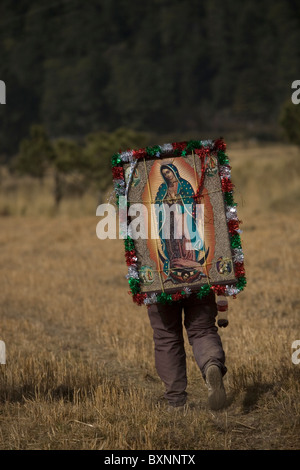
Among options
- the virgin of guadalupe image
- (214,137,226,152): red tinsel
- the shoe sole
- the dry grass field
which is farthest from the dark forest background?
the shoe sole

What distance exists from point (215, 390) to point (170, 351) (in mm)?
548

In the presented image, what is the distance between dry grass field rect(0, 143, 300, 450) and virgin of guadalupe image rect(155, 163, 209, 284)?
674 millimetres

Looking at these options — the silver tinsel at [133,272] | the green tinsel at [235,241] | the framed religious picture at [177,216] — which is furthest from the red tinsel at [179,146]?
the silver tinsel at [133,272]

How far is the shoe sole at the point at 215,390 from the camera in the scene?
5.24 m

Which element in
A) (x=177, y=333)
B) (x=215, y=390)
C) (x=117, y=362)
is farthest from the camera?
(x=117, y=362)

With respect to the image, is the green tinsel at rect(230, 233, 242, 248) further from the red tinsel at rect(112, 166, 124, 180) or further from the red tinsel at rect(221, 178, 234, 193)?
the red tinsel at rect(112, 166, 124, 180)

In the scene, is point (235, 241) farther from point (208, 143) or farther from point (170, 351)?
point (170, 351)

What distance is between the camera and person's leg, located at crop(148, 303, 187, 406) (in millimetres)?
5621

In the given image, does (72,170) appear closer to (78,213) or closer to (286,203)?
(78,213)

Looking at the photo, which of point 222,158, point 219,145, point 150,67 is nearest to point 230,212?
point 222,158

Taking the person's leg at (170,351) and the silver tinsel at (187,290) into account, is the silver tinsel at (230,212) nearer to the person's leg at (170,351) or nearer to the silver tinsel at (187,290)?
the silver tinsel at (187,290)

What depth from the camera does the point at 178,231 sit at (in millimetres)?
5539

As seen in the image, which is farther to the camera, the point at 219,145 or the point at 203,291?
the point at 219,145

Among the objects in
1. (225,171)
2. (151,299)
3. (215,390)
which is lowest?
(215,390)
